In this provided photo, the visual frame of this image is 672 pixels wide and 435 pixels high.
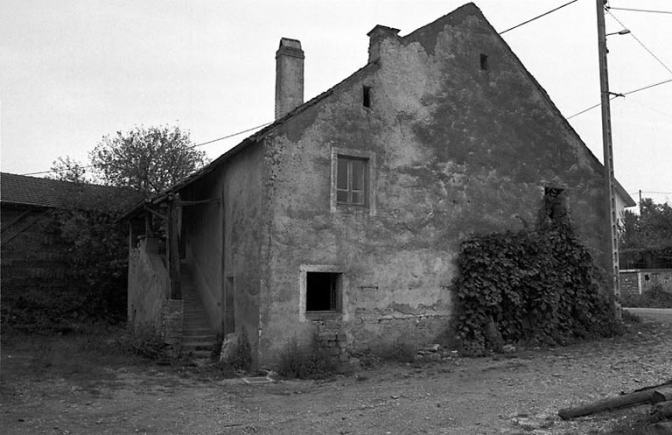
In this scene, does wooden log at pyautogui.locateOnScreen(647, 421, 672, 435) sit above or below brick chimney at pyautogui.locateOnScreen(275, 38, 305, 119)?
below

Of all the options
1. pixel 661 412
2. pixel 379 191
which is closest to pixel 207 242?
pixel 379 191

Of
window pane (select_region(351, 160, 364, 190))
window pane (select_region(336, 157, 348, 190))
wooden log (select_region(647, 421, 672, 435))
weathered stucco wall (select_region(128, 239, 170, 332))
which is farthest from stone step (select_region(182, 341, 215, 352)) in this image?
wooden log (select_region(647, 421, 672, 435))

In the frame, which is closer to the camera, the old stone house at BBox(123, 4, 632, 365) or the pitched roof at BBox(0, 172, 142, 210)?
the old stone house at BBox(123, 4, 632, 365)

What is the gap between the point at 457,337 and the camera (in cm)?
1380

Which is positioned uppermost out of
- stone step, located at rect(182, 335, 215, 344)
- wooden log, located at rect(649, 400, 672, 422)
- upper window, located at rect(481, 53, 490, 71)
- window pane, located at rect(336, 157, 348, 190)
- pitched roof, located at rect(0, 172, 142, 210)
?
upper window, located at rect(481, 53, 490, 71)

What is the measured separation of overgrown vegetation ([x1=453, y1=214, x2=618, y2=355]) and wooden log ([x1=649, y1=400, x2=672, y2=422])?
24.1 feet

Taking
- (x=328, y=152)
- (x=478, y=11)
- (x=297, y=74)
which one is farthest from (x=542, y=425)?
(x=478, y=11)

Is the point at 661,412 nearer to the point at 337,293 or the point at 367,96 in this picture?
the point at 337,293

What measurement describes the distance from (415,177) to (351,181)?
5.49 ft

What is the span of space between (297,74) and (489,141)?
514cm

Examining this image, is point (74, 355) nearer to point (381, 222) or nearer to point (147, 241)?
point (147, 241)

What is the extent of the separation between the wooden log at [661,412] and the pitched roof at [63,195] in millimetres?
19381

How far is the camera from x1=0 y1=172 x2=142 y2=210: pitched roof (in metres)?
21.4

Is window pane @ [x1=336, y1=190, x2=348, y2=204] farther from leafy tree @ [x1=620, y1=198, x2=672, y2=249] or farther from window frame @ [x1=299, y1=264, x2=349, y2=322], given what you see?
leafy tree @ [x1=620, y1=198, x2=672, y2=249]
